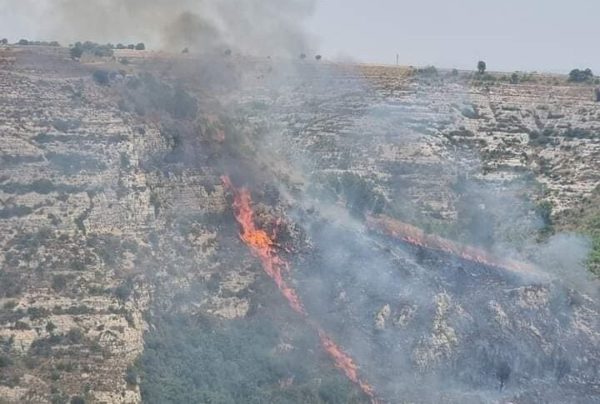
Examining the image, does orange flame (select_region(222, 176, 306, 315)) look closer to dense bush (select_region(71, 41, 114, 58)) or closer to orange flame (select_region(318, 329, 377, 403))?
orange flame (select_region(318, 329, 377, 403))

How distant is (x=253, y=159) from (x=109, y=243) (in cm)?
1974

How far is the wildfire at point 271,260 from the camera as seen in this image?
260 feet

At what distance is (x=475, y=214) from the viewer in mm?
98875

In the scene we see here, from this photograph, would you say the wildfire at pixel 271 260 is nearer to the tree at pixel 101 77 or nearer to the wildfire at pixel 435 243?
the wildfire at pixel 435 243

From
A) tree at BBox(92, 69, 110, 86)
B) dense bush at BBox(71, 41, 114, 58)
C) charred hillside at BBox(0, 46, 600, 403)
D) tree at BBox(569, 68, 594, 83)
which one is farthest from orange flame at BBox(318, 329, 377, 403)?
tree at BBox(569, 68, 594, 83)

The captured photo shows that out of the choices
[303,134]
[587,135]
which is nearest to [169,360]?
[303,134]

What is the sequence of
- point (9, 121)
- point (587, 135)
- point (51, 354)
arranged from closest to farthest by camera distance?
point (51, 354) → point (9, 121) → point (587, 135)

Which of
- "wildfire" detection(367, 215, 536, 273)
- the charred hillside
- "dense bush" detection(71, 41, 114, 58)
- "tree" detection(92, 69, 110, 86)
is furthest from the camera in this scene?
"dense bush" detection(71, 41, 114, 58)

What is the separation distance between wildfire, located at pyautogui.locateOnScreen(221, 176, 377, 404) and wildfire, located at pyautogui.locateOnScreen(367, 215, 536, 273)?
980 cm

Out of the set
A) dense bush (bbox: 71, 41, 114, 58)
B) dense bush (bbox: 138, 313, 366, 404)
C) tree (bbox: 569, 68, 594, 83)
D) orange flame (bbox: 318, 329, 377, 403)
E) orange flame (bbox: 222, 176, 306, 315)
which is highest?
dense bush (bbox: 71, 41, 114, 58)

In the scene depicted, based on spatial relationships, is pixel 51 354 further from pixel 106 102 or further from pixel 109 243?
pixel 106 102

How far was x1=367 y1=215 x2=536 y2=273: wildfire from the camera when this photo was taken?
8938cm

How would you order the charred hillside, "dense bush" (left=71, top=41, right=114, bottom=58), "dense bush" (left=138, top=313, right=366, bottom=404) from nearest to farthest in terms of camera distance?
1. "dense bush" (left=138, top=313, right=366, bottom=404)
2. the charred hillside
3. "dense bush" (left=71, top=41, right=114, bottom=58)

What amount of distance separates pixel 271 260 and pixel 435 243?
47.0ft
